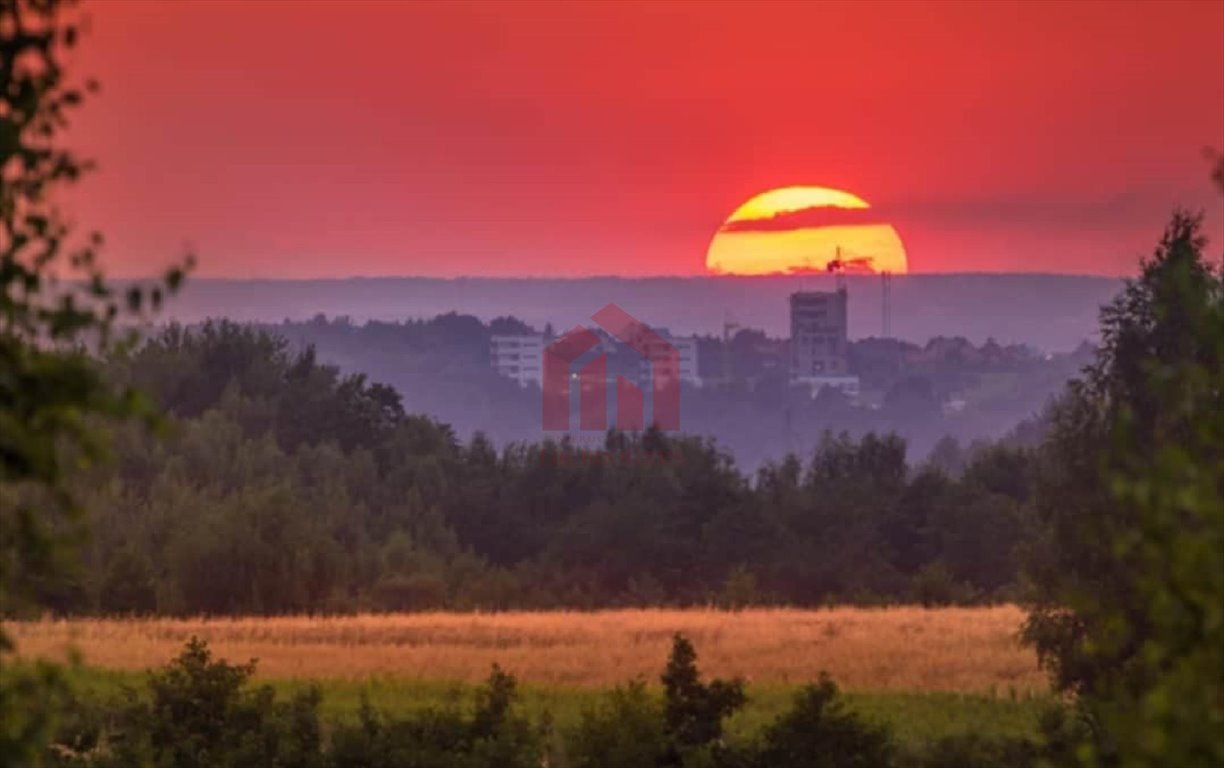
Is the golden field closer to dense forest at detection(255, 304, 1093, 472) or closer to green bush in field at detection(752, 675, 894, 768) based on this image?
green bush in field at detection(752, 675, 894, 768)

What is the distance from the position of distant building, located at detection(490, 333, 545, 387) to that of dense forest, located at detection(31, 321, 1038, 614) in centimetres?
6615

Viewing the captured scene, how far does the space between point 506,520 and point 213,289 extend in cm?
5246

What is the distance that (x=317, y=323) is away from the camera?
5448 inches

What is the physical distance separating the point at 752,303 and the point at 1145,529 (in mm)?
139213

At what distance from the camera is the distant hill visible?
5531 inches

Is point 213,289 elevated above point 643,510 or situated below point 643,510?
above

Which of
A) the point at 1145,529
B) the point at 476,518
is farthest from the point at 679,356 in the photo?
the point at 1145,529

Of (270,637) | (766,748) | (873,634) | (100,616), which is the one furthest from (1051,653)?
(100,616)

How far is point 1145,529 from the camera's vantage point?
191 inches

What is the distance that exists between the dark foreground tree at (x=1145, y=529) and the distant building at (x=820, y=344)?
11993cm

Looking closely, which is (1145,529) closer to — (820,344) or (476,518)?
(476,518)

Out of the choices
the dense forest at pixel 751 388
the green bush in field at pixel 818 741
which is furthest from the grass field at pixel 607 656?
the dense forest at pixel 751 388

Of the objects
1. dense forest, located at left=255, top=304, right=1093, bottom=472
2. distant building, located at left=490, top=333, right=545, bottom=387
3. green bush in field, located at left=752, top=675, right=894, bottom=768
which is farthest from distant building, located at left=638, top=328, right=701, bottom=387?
green bush in field, located at left=752, top=675, right=894, bottom=768

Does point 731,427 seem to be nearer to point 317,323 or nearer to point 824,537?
point 317,323
